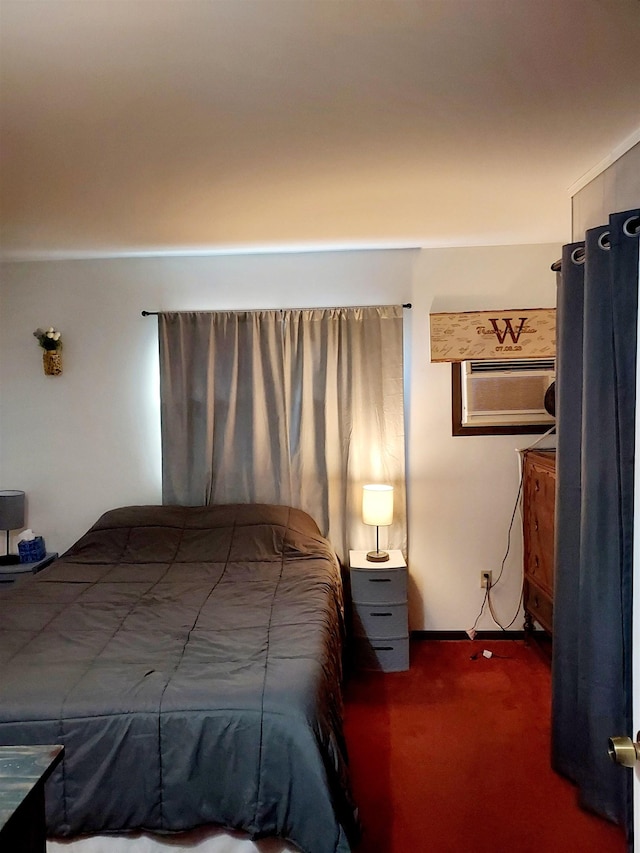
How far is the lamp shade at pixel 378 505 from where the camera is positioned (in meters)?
3.25

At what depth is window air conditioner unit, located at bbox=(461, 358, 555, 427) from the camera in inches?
136

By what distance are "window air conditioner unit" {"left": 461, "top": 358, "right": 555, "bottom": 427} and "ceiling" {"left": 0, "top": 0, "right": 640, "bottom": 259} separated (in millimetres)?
878

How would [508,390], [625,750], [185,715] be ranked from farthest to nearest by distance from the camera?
[508,390] < [185,715] < [625,750]

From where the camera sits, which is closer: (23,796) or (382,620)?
(23,796)

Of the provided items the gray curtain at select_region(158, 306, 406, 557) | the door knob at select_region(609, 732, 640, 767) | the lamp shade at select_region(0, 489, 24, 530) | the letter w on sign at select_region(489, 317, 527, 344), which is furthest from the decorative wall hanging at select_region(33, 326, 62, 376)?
the door knob at select_region(609, 732, 640, 767)

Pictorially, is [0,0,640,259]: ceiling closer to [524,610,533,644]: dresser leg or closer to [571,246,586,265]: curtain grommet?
[571,246,586,265]: curtain grommet

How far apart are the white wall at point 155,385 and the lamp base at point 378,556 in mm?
270

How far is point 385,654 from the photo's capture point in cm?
320

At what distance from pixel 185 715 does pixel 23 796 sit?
927 millimetres

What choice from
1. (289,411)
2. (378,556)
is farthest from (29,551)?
(378,556)

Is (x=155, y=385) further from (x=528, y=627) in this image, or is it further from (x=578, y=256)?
(x=528, y=627)

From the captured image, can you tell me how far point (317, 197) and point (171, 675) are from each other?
6.35 ft

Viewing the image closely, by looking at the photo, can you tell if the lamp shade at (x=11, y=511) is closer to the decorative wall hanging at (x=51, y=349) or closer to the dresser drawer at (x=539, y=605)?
the decorative wall hanging at (x=51, y=349)

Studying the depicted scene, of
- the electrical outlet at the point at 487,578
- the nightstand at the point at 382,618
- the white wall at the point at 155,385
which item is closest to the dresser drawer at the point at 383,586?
the nightstand at the point at 382,618
